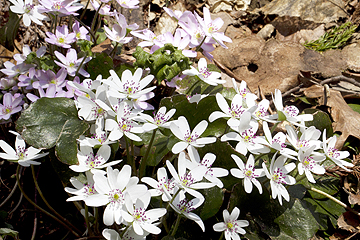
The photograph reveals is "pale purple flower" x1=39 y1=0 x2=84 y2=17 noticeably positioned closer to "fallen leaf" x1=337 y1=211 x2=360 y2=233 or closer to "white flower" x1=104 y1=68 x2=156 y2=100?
"white flower" x1=104 y1=68 x2=156 y2=100

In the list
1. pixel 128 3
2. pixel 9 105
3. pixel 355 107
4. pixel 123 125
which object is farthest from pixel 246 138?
pixel 355 107

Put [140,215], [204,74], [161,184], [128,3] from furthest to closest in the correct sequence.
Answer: [128,3] < [204,74] < [161,184] < [140,215]

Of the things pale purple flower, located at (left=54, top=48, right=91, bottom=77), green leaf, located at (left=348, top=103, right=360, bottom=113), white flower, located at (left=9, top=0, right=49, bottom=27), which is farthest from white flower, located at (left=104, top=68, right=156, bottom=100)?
green leaf, located at (left=348, top=103, right=360, bottom=113)

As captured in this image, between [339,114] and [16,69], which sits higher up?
[16,69]

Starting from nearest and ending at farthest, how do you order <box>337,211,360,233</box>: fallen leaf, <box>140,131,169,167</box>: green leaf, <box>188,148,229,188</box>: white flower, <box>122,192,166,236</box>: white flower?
<box>122,192,166,236</box>: white flower < <box>188,148,229,188</box>: white flower < <box>140,131,169,167</box>: green leaf < <box>337,211,360,233</box>: fallen leaf

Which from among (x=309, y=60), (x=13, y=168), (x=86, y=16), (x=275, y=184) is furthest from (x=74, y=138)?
(x=309, y=60)

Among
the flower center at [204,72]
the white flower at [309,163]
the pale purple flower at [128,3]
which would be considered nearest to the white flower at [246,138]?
the white flower at [309,163]

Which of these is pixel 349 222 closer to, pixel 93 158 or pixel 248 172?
pixel 248 172
